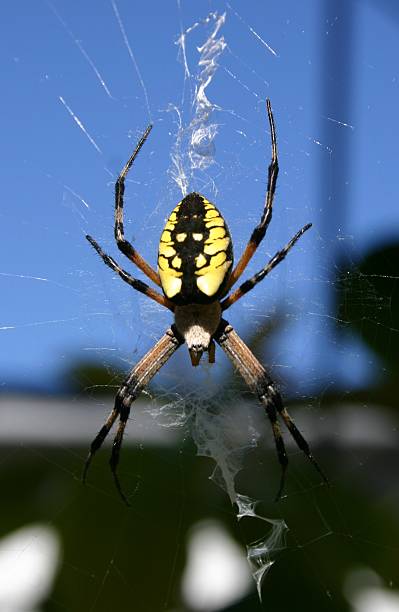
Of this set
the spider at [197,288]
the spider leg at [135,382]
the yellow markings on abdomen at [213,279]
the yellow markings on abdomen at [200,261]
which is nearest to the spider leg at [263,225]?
the spider at [197,288]

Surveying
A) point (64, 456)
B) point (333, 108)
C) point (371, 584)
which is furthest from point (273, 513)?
point (333, 108)

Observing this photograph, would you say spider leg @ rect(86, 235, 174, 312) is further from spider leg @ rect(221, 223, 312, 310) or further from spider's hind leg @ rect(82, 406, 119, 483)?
spider's hind leg @ rect(82, 406, 119, 483)

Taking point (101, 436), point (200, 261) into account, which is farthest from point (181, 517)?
point (200, 261)

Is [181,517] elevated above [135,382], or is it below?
below

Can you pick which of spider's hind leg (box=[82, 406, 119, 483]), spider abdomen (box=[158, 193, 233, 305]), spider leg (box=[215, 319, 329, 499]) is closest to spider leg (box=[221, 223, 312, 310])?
spider abdomen (box=[158, 193, 233, 305])

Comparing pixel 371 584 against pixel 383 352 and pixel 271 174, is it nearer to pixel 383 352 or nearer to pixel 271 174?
pixel 383 352

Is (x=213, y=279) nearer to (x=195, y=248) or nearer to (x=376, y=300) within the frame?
(x=195, y=248)
